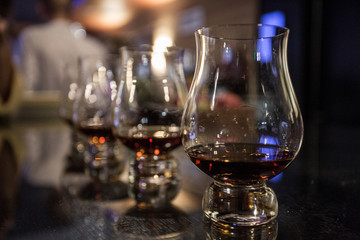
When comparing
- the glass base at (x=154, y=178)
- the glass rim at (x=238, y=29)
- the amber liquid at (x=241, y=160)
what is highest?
the glass rim at (x=238, y=29)

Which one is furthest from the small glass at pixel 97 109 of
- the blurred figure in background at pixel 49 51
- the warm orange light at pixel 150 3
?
the warm orange light at pixel 150 3

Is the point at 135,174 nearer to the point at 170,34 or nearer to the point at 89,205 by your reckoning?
the point at 89,205

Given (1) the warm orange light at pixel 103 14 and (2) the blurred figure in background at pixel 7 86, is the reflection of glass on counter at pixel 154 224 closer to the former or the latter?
(2) the blurred figure in background at pixel 7 86

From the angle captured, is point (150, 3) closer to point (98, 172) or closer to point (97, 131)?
point (97, 131)

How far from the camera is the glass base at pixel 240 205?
46 centimetres

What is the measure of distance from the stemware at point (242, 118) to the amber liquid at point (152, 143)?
0.52 feet

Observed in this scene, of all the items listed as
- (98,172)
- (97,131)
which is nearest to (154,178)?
(98,172)

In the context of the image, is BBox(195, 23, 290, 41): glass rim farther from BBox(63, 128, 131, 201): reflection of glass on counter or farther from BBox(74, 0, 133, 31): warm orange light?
BBox(74, 0, 133, 31): warm orange light

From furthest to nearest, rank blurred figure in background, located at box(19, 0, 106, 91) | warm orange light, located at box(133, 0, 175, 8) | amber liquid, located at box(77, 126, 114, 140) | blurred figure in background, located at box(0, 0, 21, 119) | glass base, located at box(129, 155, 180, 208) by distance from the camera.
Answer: warm orange light, located at box(133, 0, 175, 8) → blurred figure in background, located at box(19, 0, 106, 91) → blurred figure in background, located at box(0, 0, 21, 119) → amber liquid, located at box(77, 126, 114, 140) → glass base, located at box(129, 155, 180, 208)

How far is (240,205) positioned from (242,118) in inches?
4.7

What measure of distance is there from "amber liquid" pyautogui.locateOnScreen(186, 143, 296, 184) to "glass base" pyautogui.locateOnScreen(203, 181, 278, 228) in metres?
0.02

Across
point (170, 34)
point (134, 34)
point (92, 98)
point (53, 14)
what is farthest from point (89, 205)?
point (134, 34)

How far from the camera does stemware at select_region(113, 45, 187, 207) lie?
696 millimetres

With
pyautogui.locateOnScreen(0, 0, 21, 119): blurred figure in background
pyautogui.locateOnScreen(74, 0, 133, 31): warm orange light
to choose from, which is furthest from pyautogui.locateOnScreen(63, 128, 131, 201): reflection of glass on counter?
pyautogui.locateOnScreen(74, 0, 133, 31): warm orange light
